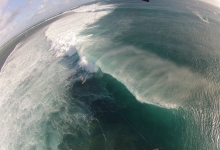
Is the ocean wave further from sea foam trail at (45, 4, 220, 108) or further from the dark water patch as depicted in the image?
the dark water patch

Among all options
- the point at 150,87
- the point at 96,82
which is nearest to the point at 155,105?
the point at 150,87

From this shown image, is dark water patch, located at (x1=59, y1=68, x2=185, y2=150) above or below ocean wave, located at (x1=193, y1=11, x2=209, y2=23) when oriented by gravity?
above

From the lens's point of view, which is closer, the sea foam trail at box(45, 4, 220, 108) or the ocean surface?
the ocean surface

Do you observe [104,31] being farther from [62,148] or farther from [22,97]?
[62,148]

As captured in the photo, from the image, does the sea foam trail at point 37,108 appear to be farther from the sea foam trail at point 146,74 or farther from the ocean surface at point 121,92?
the sea foam trail at point 146,74

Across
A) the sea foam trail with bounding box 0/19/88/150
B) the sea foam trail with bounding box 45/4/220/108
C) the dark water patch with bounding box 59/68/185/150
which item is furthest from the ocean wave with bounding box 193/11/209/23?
the sea foam trail with bounding box 0/19/88/150

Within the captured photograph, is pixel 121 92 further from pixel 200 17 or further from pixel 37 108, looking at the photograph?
pixel 200 17

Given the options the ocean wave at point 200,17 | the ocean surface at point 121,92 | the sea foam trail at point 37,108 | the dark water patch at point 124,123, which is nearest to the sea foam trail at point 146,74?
the ocean surface at point 121,92

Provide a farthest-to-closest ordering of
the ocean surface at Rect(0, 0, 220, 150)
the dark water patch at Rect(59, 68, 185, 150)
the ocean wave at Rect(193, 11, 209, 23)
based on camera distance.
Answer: the ocean wave at Rect(193, 11, 209, 23), the ocean surface at Rect(0, 0, 220, 150), the dark water patch at Rect(59, 68, 185, 150)

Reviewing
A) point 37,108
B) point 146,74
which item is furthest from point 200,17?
point 37,108
